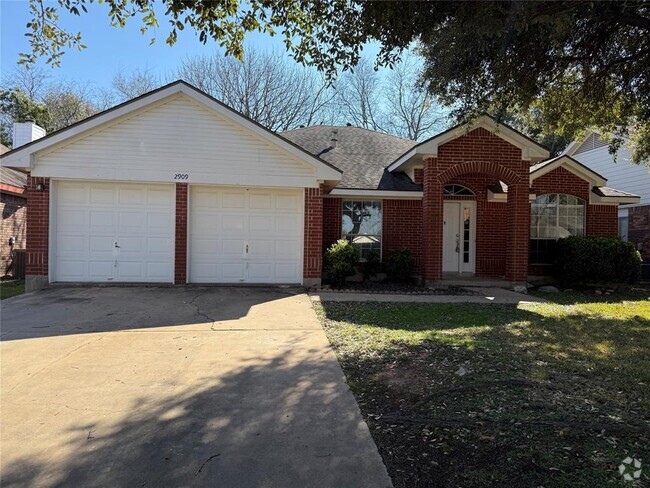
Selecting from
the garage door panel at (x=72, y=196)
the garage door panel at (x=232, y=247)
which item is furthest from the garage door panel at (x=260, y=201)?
the garage door panel at (x=72, y=196)

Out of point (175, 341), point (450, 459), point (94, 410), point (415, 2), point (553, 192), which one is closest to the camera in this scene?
point (450, 459)

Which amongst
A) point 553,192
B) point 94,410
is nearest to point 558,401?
point 94,410

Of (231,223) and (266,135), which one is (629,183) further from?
(231,223)

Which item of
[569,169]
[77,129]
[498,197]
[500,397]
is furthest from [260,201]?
[569,169]

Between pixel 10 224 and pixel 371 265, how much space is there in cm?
1269

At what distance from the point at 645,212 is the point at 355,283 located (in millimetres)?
13939

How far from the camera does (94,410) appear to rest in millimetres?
3904

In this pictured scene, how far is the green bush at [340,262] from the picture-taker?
37.4ft

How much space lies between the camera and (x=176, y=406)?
3.99m

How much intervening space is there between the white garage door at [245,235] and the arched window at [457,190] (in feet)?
17.5

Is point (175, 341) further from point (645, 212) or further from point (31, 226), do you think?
point (645, 212)

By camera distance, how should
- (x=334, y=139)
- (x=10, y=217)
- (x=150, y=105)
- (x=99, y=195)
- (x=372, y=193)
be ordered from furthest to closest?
1. (x=334, y=139)
2. (x=10, y=217)
3. (x=372, y=193)
4. (x=99, y=195)
5. (x=150, y=105)

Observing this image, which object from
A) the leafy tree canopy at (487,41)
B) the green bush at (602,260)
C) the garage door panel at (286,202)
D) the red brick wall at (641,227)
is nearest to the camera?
the leafy tree canopy at (487,41)

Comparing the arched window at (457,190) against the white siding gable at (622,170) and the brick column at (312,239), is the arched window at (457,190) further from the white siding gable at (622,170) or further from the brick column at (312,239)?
the white siding gable at (622,170)
